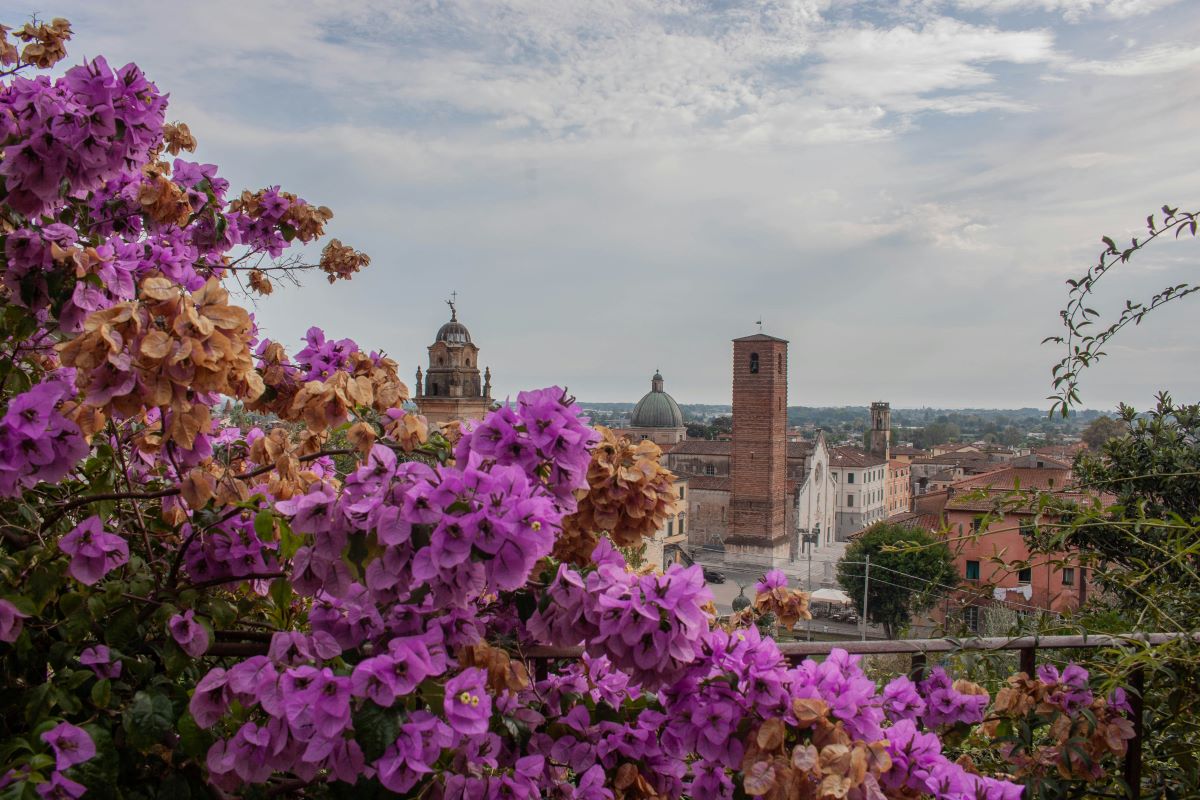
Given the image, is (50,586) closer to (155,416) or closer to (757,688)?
(155,416)

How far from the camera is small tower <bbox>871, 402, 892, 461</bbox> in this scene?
63.0 m

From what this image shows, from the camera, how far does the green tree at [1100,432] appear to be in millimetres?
5938

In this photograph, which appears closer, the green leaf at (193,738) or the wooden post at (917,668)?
the green leaf at (193,738)

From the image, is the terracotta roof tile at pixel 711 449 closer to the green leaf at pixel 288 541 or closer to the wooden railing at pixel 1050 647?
the wooden railing at pixel 1050 647

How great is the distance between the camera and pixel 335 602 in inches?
54.7

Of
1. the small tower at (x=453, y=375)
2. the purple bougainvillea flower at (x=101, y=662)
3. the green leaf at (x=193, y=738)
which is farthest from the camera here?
the small tower at (x=453, y=375)

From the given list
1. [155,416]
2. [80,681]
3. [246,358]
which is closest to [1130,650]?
[246,358]

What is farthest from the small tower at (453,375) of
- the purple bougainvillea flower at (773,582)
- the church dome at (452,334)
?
the purple bougainvillea flower at (773,582)

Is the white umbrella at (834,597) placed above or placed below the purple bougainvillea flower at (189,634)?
below

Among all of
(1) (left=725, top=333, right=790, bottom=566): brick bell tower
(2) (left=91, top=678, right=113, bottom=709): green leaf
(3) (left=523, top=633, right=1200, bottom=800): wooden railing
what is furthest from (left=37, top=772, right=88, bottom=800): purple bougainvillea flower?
(1) (left=725, top=333, right=790, bottom=566): brick bell tower

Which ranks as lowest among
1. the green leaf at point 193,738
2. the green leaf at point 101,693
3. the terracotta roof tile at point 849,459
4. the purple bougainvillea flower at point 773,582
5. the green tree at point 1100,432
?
the terracotta roof tile at point 849,459

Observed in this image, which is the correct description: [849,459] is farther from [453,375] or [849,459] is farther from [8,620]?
[8,620]

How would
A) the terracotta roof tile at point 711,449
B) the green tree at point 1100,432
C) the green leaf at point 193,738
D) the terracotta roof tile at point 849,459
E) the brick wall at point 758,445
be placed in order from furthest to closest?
the terracotta roof tile at point 849,459, the terracotta roof tile at point 711,449, the brick wall at point 758,445, the green tree at point 1100,432, the green leaf at point 193,738

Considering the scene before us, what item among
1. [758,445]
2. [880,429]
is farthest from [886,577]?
[880,429]
